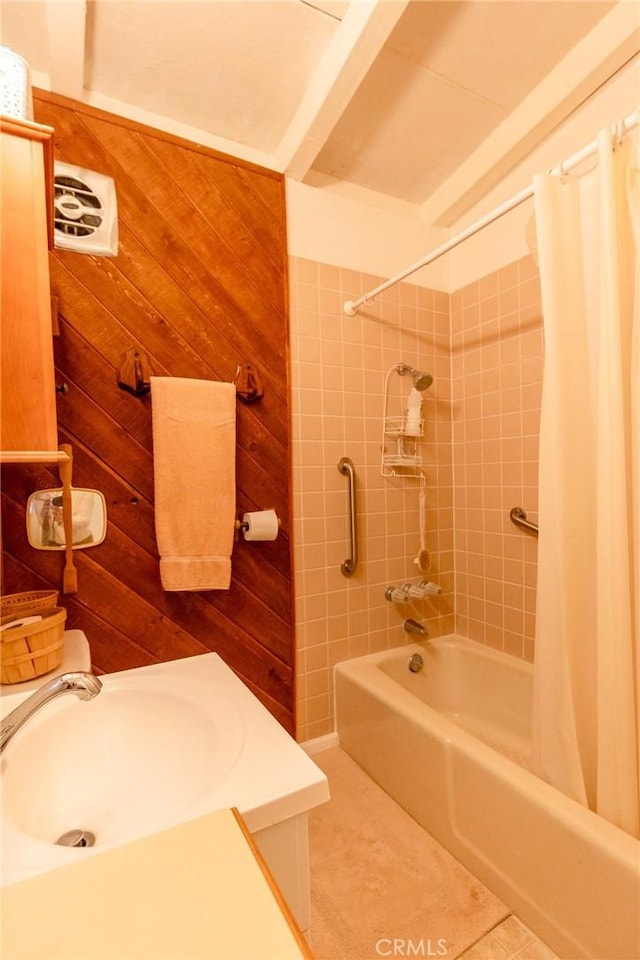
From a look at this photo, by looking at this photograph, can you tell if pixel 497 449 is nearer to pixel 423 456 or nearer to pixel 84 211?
pixel 423 456

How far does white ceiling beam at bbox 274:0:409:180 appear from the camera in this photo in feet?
3.65

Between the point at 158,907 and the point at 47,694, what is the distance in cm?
34

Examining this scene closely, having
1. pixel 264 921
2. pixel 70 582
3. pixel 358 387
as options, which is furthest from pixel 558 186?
pixel 70 582

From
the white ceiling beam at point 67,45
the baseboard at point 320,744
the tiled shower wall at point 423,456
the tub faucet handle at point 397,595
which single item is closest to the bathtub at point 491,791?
the baseboard at point 320,744

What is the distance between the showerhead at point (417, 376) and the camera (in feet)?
5.88

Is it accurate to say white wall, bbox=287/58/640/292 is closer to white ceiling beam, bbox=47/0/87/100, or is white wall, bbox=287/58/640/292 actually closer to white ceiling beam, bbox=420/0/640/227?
white ceiling beam, bbox=420/0/640/227

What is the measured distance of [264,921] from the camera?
0.41m

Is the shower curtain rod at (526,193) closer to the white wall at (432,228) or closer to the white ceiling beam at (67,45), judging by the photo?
the white wall at (432,228)

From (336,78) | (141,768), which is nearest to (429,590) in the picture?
(141,768)

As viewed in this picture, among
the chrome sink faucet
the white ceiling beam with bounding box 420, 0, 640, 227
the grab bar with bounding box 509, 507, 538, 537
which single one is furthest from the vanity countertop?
the white ceiling beam with bounding box 420, 0, 640, 227

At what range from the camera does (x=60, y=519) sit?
1.22 metres

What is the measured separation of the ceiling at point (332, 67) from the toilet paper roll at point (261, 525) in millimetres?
1348

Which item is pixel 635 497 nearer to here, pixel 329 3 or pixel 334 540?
pixel 334 540
